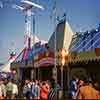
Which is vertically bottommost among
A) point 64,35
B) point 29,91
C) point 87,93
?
point 87,93

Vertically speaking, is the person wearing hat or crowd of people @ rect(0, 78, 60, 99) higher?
crowd of people @ rect(0, 78, 60, 99)

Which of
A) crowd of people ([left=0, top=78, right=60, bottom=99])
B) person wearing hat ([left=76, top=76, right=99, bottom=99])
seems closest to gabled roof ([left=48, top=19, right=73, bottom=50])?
crowd of people ([left=0, top=78, right=60, bottom=99])

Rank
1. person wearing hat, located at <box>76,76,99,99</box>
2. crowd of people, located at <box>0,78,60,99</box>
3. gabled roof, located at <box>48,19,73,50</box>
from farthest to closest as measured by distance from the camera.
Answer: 1. gabled roof, located at <box>48,19,73,50</box>
2. crowd of people, located at <box>0,78,60,99</box>
3. person wearing hat, located at <box>76,76,99,99</box>

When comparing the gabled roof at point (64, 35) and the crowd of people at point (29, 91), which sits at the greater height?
the gabled roof at point (64, 35)

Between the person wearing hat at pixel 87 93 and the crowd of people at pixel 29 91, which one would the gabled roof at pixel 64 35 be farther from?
the person wearing hat at pixel 87 93

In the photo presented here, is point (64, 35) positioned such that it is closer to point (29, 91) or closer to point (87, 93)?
point (29, 91)

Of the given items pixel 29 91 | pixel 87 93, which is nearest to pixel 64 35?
pixel 29 91

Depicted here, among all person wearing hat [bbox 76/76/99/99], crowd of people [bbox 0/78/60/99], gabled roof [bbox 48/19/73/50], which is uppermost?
gabled roof [bbox 48/19/73/50]

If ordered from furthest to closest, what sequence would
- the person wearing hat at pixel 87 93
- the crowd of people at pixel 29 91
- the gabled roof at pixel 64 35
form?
1. the gabled roof at pixel 64 35
2. the crowd of people at pixel 29 91
3. the person wearing hat at pixel 87 93

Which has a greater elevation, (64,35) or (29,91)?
(64,35)

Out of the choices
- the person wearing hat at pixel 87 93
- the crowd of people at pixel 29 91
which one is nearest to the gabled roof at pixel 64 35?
the crowd of people at pixel 29 91

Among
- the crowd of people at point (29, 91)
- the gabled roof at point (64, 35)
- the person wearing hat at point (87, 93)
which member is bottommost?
the person wearing hat at point (87, 93)

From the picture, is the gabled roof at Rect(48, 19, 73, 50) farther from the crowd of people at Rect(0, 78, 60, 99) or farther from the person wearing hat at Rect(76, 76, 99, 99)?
the person wearing hat at Rect(76, 76, 99, 99)

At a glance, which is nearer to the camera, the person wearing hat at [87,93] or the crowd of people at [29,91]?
the person wearing hat at [87,93]
